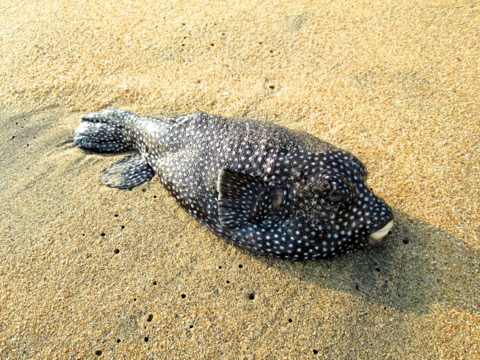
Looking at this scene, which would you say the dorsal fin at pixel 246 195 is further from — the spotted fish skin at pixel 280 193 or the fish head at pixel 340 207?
the fish head at pixel 340 207

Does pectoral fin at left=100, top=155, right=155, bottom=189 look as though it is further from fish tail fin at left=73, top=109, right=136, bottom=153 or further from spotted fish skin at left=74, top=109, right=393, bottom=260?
spotted fish skin at left=74, top=109, right=393, bottom=260

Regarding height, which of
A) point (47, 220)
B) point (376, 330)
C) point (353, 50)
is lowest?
point (376, 330)

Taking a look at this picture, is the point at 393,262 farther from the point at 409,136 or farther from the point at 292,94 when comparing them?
the point at 292,94

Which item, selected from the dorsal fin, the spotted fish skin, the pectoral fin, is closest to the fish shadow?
the spotted fish skin

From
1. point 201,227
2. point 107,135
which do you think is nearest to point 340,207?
point 201,227

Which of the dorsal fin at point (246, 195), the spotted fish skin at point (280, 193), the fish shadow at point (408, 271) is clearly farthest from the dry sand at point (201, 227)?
the dorsal fin at point (246, 195)

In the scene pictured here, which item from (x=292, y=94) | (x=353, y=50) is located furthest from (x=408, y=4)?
(x=292, y=94)
